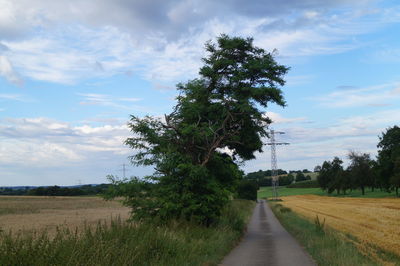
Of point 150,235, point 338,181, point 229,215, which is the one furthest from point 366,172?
point 150,235

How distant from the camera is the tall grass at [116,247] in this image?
297 inches

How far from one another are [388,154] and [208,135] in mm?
70869

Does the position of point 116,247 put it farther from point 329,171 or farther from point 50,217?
point 329,171

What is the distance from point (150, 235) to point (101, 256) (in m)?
3.07

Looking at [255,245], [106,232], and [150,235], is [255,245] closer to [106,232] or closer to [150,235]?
[150,235]

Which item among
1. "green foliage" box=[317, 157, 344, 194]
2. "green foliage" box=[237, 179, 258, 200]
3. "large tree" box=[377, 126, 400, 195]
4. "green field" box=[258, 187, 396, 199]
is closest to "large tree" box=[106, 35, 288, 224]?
"large tree" box=[377, 126, 400, 195]

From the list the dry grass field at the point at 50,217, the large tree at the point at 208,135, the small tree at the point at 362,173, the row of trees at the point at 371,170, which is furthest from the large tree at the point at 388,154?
the large tree at the point at 208,135

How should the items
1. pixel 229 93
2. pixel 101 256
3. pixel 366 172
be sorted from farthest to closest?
pixel 366 172, pixel 229 93, pixel 101 256

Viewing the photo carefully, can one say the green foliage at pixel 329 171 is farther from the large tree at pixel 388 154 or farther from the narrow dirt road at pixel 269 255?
the narrow dirt road at pixel 269 255

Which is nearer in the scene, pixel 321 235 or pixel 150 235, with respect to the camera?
pixel 150 235

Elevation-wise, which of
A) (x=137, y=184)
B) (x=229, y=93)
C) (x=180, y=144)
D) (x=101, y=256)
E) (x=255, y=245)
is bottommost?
(x=255, y=245)

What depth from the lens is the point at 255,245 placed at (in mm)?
18312

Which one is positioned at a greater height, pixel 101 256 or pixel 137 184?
pixel 137 184

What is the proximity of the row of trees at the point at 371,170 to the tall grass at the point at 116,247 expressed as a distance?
59.8 metres
